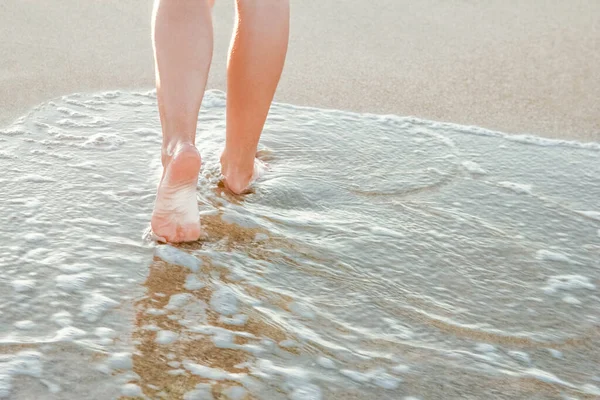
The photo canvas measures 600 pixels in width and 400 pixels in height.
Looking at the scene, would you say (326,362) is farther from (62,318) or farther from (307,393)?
(62,318)

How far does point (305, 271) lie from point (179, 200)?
313 millimetres

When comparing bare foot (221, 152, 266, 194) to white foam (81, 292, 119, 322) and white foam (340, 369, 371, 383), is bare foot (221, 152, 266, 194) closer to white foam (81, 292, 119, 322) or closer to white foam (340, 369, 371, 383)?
white foam (81, 292, 119, 322)

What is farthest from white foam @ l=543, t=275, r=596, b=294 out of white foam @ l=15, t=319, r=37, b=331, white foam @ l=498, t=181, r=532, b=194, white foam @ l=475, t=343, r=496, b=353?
white foam @ l=15, t=319, r=37, b=331

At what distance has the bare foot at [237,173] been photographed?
7.10 feet

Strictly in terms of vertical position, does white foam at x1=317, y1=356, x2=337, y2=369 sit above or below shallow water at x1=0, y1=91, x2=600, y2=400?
below

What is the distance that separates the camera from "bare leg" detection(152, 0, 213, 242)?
1.82 m

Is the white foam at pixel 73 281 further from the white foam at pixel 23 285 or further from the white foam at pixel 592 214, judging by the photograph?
the white foam at pixel 592 214

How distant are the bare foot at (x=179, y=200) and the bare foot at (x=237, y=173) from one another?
33cm

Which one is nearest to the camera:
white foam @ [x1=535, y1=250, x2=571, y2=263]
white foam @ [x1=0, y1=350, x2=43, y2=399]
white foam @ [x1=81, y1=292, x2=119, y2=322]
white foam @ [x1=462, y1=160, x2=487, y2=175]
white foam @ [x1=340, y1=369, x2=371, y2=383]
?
white foam @ [x1=0, y1=350, x2=43, y2=399]

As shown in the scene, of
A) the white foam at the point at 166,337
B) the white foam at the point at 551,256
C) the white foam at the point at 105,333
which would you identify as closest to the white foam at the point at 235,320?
the white foam at the point at 166,337

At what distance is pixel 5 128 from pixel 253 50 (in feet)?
3.04

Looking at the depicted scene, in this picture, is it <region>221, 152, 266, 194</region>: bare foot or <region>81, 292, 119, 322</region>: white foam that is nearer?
<region>81, 292, 119, 322</region>: white foam

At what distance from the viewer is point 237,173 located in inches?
85.4

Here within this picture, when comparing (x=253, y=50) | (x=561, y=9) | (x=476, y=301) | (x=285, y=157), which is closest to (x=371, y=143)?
(x=285, y=157)
